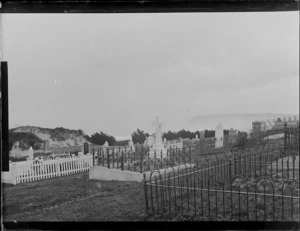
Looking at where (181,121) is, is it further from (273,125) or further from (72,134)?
(72,134)

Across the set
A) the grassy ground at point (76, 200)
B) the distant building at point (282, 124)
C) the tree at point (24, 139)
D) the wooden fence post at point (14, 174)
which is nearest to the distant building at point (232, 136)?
the distant building at point (282, 124)

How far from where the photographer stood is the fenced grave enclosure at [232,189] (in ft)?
5.48

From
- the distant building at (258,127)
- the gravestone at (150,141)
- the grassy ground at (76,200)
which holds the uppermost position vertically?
the distant building at (258,127)

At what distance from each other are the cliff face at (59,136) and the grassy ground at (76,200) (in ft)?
0.61

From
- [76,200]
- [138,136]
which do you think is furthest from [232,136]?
[76,200]

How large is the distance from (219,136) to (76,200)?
879 mm

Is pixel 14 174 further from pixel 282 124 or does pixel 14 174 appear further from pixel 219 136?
pixel 282 124

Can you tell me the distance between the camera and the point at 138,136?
1725 millimetres

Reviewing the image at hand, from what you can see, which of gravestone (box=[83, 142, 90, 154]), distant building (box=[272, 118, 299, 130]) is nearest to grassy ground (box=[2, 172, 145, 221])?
gravestone (box=[83, 142, 90, 154])

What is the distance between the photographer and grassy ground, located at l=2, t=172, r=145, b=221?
1.66m

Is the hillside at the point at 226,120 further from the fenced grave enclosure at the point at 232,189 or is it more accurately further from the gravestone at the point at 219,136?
the fenced grave enclosure at the point at 232,189

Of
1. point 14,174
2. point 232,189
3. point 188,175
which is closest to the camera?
point 14,174

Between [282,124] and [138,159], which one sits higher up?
[282,124]

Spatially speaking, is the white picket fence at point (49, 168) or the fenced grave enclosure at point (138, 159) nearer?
the white picket fence at point (49, 168)
